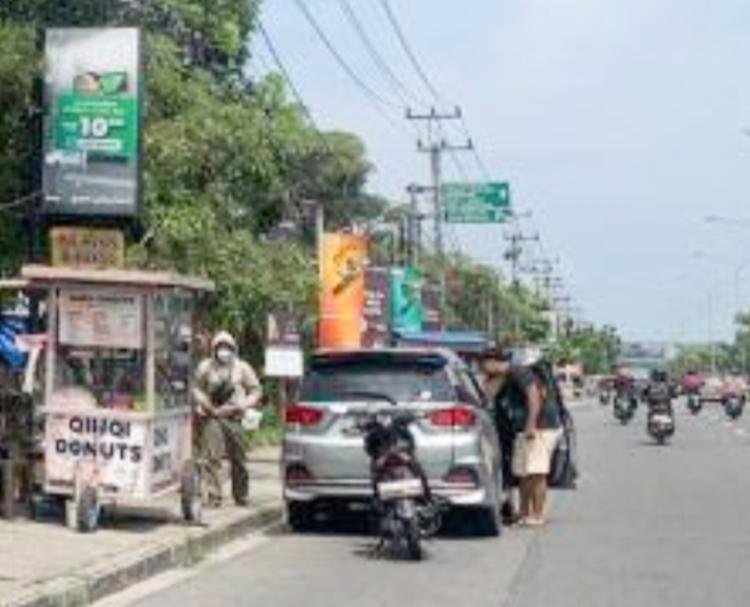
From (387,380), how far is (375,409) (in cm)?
54

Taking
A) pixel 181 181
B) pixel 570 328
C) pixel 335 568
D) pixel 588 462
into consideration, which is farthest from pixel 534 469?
pixel 570 328

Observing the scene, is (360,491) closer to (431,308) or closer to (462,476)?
(462,476)

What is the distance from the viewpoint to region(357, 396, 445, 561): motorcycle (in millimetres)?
15195

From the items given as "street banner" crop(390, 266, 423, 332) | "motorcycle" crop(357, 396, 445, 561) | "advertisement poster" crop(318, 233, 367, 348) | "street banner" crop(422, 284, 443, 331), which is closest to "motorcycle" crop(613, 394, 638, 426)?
"street banner" crop(422, 284, 443, 331)

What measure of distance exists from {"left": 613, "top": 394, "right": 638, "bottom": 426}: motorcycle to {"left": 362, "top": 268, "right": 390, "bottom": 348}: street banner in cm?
1180

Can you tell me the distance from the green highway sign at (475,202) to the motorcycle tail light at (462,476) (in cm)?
4337

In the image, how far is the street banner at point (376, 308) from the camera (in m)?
40.1

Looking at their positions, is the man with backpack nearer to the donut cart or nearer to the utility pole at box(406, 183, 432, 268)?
the donut cart

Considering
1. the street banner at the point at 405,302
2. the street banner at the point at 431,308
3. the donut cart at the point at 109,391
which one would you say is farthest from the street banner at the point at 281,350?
the street banner at the point at 431,308

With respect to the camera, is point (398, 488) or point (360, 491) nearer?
point (398, 488)

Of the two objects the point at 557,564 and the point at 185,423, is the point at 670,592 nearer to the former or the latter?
the point at 557,564

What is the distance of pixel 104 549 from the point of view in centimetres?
1416

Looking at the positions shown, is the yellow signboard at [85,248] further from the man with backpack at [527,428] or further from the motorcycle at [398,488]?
the man with backpack at [527,428]

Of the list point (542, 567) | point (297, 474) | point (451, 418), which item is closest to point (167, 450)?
point (297, 474)
